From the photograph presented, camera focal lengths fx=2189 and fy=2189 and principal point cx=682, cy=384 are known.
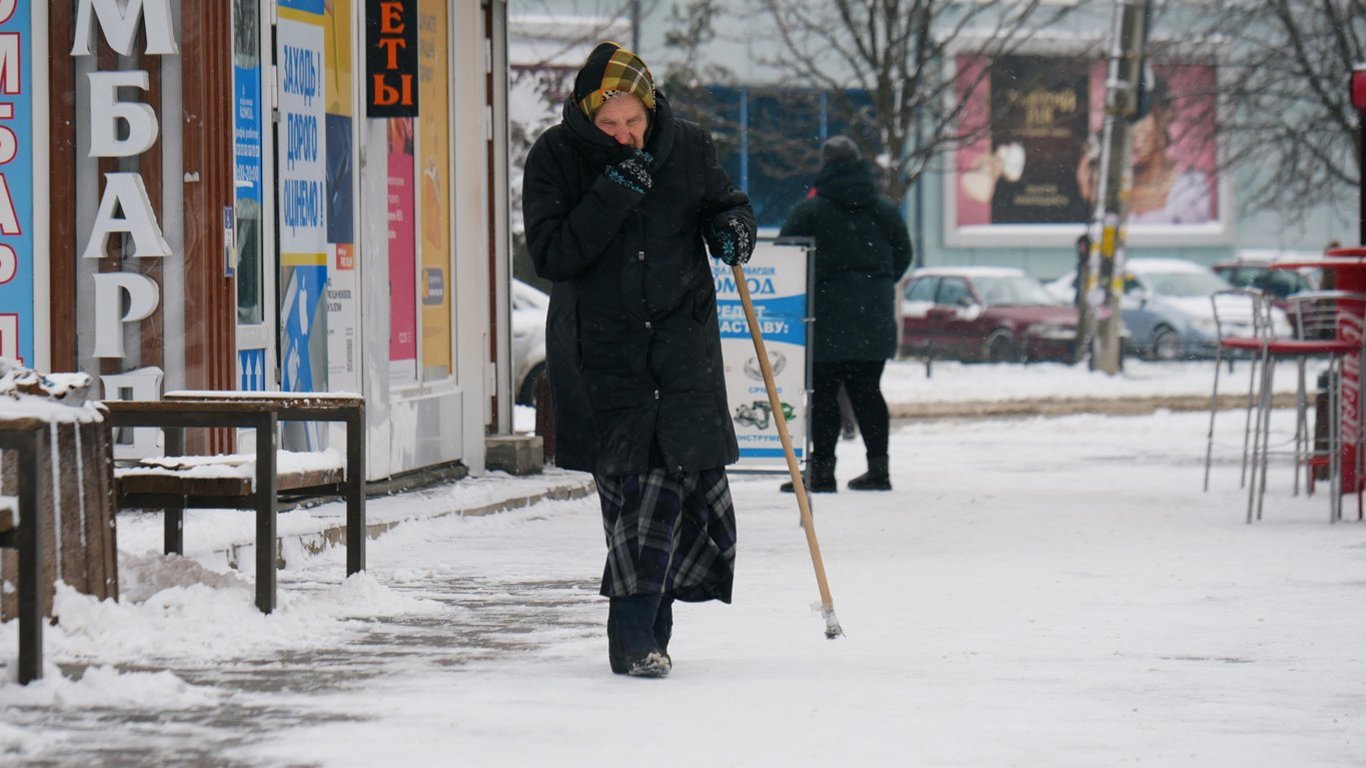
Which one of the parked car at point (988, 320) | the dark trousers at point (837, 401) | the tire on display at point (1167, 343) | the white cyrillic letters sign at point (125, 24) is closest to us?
the white cyrillic letters sign at point (125, 24)

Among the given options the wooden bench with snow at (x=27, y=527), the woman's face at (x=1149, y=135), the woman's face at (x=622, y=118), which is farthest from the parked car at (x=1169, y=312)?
the wooden bench with snow at (x=27, y=527)

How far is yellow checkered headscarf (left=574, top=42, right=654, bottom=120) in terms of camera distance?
6.17 metres

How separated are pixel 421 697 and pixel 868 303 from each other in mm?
7113

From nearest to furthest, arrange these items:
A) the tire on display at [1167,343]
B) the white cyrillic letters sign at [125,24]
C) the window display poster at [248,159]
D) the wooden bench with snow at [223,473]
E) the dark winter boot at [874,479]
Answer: the wooden bench with snow at [223,473], the white cyrillic letters sign at [125,24], the window display poster at [248,159], the dark winter boot at [874,479], the tire on display at [1167,343]

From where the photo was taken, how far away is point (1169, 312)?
32.9 meters

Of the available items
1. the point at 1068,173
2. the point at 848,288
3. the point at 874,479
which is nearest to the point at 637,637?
the point at 848,288

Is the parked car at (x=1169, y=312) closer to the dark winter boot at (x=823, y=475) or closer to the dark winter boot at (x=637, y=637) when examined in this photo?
the dark winter boot at (x=823, y=475)

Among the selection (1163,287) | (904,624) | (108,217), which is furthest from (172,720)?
(1163,287)

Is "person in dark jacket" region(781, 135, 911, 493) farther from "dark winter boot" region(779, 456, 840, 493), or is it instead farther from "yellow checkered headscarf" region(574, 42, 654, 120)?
"yellow checkered headscarf" region(574, 42, 654, 120)

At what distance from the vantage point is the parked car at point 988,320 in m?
32.2

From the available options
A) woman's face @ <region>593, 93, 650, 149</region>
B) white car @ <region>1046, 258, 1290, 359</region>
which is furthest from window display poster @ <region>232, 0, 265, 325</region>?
white car @ <region>1046, 258, 1290, 359</region>

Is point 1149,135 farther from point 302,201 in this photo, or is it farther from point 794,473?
point 794,473

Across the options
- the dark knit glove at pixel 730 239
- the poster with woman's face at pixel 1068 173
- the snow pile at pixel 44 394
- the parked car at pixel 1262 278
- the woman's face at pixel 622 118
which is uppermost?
the poster with woman's face at pixel 1068 173

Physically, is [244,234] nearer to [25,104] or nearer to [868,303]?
[25,104]
